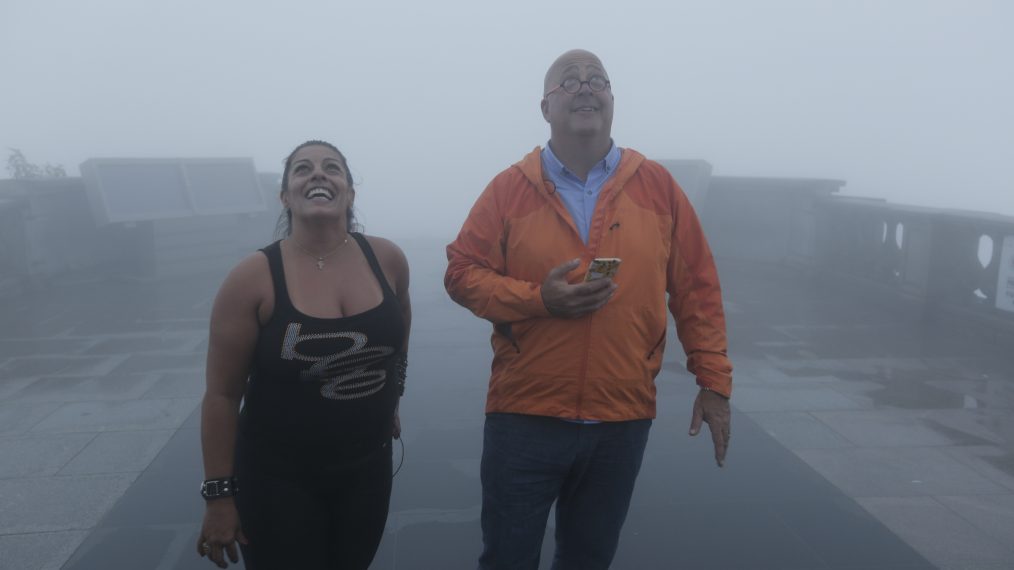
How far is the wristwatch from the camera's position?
2170 mm

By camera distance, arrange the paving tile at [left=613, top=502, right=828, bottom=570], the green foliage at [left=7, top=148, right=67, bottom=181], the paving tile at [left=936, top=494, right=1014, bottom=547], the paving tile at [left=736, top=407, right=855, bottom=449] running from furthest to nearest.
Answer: the green foliage at [left=7, top=148, right=67, bottom=181] < the paving tile at [left=736, top=407, right=855, bottom=449] < the paving tile at [left=936, top=494, right=1014, bottom=547] < the paving tile at [left=613, top=502, right=828, bottom=570]

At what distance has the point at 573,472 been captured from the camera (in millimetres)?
2459

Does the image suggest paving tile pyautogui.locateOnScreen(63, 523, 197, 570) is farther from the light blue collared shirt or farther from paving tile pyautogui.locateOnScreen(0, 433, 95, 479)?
the light blue collared shirt

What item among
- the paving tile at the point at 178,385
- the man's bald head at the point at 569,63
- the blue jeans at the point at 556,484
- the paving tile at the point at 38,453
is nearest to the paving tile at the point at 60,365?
the paving tile at the point at 178,385

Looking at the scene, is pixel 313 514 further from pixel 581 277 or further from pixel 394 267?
pixel 581 277

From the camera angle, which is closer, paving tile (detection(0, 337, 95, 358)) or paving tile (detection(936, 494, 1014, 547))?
paving tile (detection(936, 494, 1014, 547))

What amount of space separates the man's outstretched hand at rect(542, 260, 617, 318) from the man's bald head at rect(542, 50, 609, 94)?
699mm

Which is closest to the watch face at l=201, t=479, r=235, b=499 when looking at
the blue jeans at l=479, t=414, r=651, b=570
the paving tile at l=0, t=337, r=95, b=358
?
the blue jeans at l=479, t=414, r=651, b=570

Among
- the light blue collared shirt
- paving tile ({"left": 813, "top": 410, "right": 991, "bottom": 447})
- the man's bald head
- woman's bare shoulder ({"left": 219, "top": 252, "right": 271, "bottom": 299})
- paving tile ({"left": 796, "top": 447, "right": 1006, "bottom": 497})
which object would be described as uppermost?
the man's bald head

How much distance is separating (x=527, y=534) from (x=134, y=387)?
4848 millimetres

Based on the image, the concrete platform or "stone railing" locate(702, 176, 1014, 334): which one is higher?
"stone railing" locate(702, 176, 1014, 334)

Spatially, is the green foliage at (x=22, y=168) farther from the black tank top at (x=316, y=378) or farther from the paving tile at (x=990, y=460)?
the paving tile at (x=990, y=460)

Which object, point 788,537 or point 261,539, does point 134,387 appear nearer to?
point 261,539

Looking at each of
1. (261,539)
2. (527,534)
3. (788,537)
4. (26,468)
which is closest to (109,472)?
(26,468)
